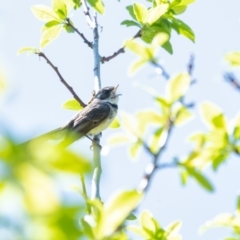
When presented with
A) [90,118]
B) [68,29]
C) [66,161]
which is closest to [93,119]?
[90,118]

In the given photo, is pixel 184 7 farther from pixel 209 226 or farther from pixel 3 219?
pixel 3 219

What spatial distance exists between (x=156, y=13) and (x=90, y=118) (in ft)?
11.9

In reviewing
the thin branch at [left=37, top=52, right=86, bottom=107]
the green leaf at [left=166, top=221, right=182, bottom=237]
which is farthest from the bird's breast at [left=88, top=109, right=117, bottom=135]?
the green leaf at [left=166, top=221, right=182, bottom=237]

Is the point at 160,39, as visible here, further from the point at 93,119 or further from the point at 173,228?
the point at 93,119

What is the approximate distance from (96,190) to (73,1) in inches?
98.4

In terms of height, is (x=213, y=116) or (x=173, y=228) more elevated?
(x=213, y=116)

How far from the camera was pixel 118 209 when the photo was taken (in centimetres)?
98

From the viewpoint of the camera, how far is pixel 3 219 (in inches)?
32.4

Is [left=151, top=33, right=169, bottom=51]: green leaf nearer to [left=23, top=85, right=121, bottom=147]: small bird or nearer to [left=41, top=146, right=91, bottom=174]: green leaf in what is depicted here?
[left=41, top=146, right=91, bottom=174]: green leaf

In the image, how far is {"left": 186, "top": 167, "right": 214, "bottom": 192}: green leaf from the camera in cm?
124

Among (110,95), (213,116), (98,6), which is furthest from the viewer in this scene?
(110,95)

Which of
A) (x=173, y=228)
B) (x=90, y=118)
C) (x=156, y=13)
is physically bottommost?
(x=90, y=118)

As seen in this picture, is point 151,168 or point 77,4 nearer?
point 151,168

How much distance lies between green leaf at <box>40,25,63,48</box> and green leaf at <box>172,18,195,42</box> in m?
0.99
